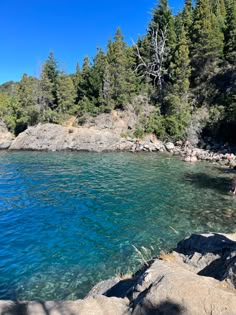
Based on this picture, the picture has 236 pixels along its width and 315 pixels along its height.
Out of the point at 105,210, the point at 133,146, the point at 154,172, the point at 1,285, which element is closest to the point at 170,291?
the point at 1,285

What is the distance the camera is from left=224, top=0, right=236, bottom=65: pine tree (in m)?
41.8

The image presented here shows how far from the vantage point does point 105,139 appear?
3984 cm

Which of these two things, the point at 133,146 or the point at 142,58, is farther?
the point at 142,58

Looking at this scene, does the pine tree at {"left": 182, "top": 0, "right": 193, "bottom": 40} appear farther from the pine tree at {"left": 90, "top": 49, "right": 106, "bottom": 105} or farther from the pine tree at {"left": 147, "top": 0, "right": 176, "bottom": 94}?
the pine tree at {"left": 90, "top": 49, "right": 106, "bottom": 105}

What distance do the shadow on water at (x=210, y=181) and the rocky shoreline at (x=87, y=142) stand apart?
11911 millimetres

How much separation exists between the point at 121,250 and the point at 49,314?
6.30 meters

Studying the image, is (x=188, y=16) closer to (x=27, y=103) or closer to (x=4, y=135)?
(x=27, y=103)

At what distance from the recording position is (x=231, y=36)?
4328cm

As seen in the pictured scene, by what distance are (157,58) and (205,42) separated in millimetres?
8335

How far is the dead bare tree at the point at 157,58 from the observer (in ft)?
153

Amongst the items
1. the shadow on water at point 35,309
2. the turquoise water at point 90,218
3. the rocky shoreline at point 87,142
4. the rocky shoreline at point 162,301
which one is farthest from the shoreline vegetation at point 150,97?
the shadow on water at point 35,309

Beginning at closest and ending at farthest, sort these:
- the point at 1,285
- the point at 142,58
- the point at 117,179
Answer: the point at 1,285, the point at 117,179, the point at 142,58

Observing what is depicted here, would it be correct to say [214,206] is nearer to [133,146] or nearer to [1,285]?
[1,285]

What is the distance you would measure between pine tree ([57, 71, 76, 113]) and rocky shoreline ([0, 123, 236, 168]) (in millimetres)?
4672
